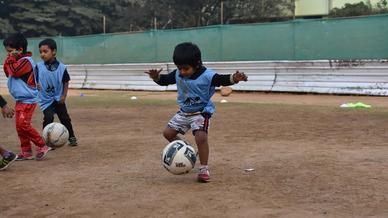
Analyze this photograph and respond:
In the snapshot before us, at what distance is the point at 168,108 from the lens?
15.1 meters

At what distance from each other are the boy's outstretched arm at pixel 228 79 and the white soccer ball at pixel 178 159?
775 mm

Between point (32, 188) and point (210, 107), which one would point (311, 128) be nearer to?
point (210, 107)

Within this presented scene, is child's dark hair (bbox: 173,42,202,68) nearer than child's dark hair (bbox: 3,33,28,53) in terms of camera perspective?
Yes

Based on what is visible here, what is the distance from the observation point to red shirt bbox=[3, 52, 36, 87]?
25.5 ft

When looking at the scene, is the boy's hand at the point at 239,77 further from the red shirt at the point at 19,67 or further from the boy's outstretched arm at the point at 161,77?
the red shirt at the point at 19,67

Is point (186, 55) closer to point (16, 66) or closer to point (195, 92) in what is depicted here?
point (195, 92)

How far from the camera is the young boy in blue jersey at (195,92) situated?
622 centimetres

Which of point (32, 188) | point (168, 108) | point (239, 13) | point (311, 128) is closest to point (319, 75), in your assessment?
point (168, 108)

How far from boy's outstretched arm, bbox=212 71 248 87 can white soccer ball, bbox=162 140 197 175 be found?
2.54 feet

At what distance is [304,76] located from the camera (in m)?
18.8

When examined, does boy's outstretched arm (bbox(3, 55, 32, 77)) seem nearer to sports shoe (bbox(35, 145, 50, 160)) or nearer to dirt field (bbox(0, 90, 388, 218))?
sports shoe (bbox(35, 145, 50, 160))

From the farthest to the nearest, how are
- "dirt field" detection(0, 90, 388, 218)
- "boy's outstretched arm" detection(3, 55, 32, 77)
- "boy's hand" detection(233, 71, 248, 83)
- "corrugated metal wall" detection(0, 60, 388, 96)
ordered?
"corrugated metal wall" detection(0, 60, 388, 96) < "boy's outstretched arm" detection(3, 55, 32, 77) < "boy's hand" detection(233, 71, 248, 83) < "dirt field" detection(0, 90, 388, 218)

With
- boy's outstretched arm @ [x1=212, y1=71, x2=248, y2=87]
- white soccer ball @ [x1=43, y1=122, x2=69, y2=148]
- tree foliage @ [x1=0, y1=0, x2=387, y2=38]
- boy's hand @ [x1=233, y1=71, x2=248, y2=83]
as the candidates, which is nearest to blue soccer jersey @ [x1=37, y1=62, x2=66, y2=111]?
white soccer ball @ [x1=43, y1=122, x2=69, y2=148]

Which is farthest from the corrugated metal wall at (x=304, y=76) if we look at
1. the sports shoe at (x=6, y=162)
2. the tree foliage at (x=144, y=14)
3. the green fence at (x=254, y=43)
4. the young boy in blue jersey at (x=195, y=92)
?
the tree foliage at (x=144, y=14)
